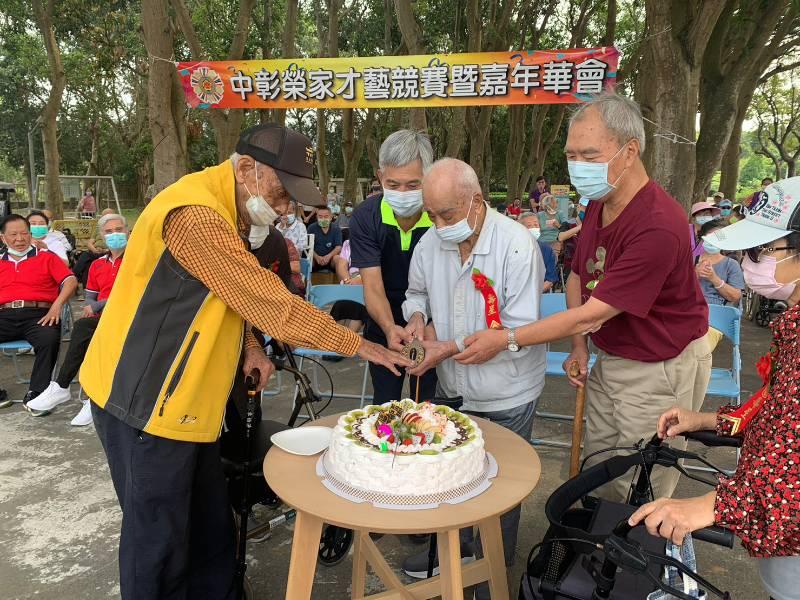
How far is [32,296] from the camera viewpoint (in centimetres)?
549

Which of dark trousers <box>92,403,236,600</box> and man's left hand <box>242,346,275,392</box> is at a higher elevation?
man's left hand <box>242,346,275,392</box>

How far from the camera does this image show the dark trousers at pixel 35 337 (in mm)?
5266

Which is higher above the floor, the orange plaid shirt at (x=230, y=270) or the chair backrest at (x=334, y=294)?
the orange plaid shirt at (x=230, y=270)

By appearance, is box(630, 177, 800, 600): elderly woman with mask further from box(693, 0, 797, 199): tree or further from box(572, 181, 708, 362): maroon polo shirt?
box(693, 0, 797, 199): tree

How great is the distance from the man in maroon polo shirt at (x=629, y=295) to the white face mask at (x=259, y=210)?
944 millimetres

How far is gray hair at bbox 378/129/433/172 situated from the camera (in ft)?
9.34

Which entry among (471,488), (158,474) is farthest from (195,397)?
(471,488)

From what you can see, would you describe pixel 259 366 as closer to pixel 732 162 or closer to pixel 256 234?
pixel 256 234

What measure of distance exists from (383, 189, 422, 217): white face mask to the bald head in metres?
0.44

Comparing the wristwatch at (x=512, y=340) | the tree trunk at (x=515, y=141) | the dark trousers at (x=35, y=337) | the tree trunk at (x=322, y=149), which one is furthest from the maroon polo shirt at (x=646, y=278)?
the tree trunk at (x=515, y=141)

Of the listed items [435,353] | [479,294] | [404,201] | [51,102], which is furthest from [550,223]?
[51,102]

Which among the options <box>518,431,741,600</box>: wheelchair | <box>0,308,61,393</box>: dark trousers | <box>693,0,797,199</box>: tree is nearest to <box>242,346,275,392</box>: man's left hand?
<box>518,431,741,600</box>: wheelchair

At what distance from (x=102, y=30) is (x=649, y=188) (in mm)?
16229

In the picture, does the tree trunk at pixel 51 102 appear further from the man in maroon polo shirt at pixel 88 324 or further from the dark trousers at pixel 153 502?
the dark trousers at pixel 153 502
